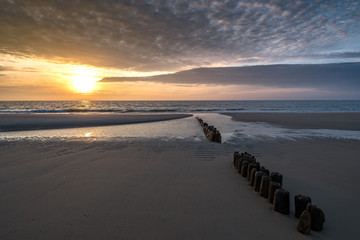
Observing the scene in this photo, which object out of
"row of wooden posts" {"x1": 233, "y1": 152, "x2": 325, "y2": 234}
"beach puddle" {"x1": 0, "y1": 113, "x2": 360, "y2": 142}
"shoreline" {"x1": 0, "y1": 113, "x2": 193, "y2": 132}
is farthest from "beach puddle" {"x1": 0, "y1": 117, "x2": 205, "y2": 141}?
"row of wooden posts" {"x1": 233, "y1": 152, "x2": 325, "y2": 234}

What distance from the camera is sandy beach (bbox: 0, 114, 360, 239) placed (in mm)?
3268

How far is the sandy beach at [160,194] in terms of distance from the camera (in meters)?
3.27

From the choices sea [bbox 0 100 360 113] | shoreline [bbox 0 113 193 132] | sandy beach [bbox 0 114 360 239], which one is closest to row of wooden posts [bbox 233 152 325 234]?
sandy beach [bbox 0 114 360 239]

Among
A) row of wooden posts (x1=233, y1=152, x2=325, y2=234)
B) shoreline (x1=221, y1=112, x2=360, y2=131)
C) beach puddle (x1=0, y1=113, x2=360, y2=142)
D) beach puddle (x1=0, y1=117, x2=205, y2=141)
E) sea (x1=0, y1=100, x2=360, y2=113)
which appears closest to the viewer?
row of wooden posts (x1=233, y1=152, x2=325, y2=234)

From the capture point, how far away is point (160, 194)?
4465 mm

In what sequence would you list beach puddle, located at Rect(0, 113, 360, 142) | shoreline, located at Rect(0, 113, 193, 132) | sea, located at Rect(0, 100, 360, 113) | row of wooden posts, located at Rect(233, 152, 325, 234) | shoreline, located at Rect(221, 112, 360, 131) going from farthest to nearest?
sea, located at Rect(0, 100, 360, 113) → shoreline, located at Rect(221, 112, 360, 131) → shoreline, located at Rect(0, 113, 193, 132) → beach puddle, located at Rect(0, 113, 360, 142) → row of wooden posts, located at Rect(233, 152, 325, 234)

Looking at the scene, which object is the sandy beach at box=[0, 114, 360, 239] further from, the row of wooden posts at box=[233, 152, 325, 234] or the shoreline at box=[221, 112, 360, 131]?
the shoreline at box=[221, 112, 360, 131]

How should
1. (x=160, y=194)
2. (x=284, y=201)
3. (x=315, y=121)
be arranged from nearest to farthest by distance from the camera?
(x=284, y=201) < (x=160, y=194) < (x=315, y=121)

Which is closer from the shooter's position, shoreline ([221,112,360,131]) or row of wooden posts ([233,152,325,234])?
row of wooden posts ([233,152,325,234])

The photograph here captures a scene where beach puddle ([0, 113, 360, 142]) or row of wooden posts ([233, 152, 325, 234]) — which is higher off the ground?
row of wooden posts ([233, 152, 325, 234])

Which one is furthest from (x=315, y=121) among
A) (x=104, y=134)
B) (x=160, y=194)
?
(x=160, y=194)

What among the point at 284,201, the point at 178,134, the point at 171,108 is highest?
the point at 284,201

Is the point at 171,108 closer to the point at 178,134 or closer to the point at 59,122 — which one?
the point at 59,122

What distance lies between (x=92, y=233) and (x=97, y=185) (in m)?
1.83
